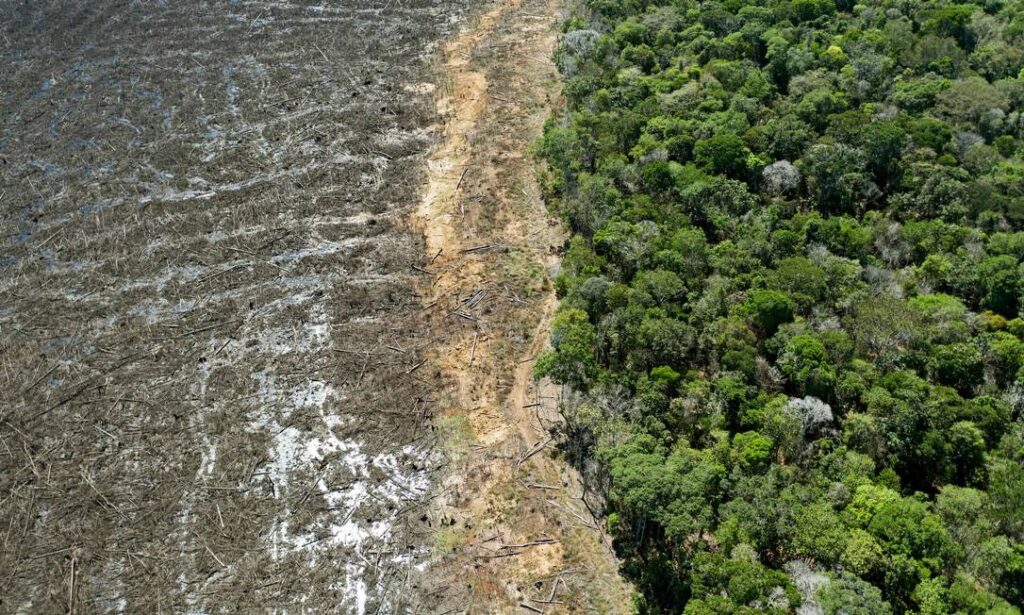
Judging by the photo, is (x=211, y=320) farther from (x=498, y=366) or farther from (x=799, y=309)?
(x=799, y=309)

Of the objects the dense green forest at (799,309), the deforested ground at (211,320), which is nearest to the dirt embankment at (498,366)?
the deforested ground at (211,320)

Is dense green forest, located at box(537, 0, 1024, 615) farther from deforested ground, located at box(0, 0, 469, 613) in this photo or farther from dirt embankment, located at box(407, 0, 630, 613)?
deforested ground, located at box(0, 0, 469, 613)

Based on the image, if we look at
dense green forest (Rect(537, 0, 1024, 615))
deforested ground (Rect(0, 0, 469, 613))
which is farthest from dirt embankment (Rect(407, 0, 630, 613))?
dense green forest (Rect(537, 0, 1024, 615))

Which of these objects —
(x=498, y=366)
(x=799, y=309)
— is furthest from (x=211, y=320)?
(x=799, y=309)

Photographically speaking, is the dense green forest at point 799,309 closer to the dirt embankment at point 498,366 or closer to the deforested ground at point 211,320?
the dirt embankment at point 498,366

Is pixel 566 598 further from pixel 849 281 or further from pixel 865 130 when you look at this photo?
pixel 865 130
